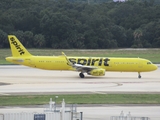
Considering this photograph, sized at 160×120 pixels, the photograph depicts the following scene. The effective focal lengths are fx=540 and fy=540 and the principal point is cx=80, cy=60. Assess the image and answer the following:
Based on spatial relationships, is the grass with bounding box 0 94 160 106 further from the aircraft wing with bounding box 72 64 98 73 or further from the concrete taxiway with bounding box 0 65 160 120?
the aircraft wing with bounding box 72 64 98 73

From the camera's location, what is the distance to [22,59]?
6812 centimetres

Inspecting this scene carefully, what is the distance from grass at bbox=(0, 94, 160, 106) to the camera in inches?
1653

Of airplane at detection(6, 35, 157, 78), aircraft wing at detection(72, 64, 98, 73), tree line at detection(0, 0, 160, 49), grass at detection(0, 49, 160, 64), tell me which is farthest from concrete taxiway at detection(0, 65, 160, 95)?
tree line at detection(0, 0, 160, 49)

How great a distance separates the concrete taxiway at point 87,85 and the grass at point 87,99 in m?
2.54

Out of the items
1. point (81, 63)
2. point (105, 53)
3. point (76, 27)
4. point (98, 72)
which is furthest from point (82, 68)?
point (76, 27)

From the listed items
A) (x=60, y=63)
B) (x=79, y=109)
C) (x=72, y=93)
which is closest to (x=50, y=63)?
(x=60, y=63)

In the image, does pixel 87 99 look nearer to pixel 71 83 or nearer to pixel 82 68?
pixel 71 83

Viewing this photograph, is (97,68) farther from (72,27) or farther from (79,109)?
(72,27)

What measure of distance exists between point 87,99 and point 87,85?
12887mm

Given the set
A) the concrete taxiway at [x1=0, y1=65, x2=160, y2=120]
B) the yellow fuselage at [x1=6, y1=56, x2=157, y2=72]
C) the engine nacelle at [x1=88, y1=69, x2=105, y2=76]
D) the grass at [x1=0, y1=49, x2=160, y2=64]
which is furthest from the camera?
the grass at [x1=0, y1=49, x2=160, y2=64]

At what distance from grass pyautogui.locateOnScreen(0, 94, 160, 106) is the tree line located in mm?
70487

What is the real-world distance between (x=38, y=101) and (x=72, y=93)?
7.02 metres

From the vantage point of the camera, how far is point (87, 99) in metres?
44.1

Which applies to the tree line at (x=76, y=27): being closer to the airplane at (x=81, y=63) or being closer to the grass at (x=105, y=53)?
the grass at (x=105, y=53)
